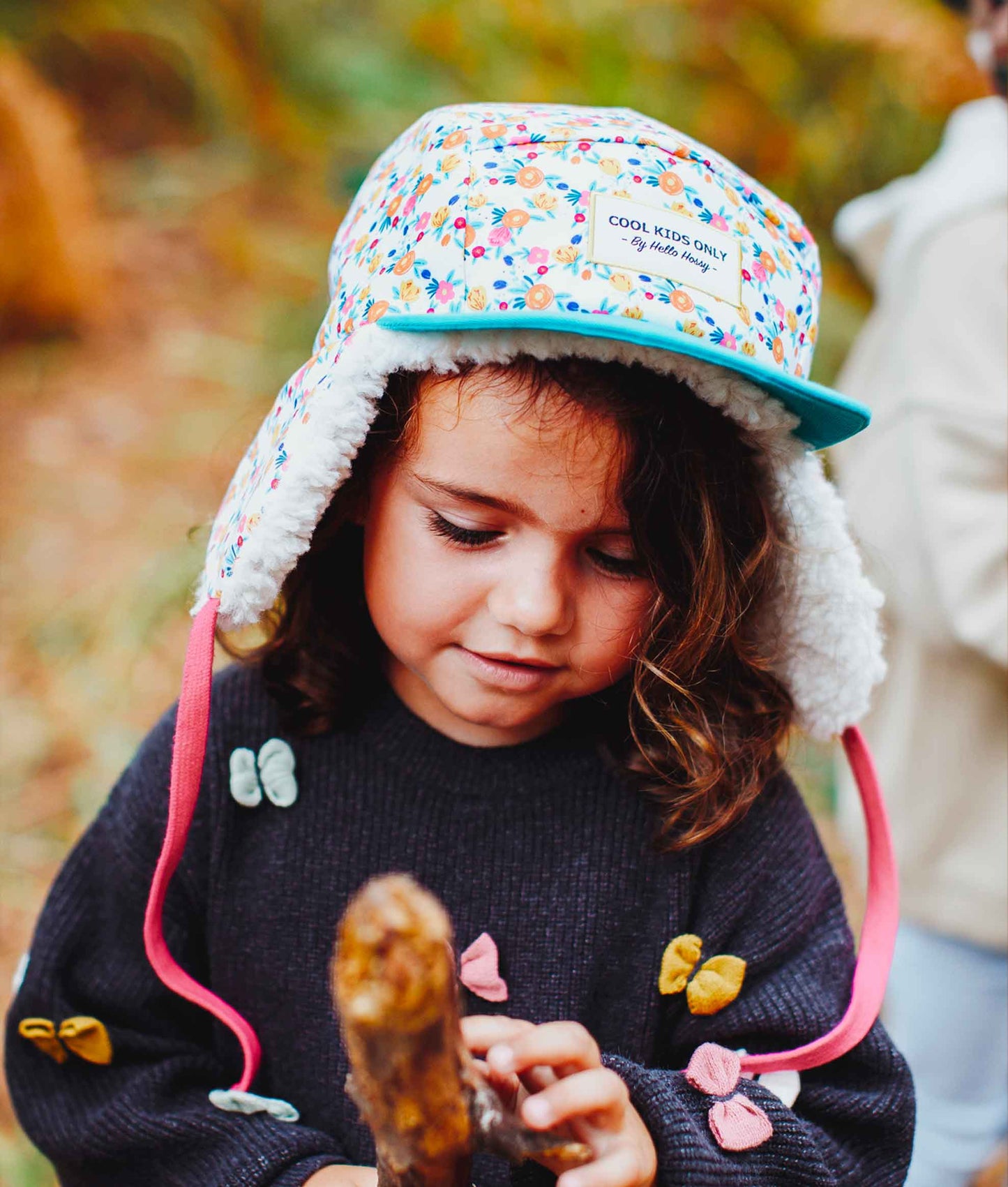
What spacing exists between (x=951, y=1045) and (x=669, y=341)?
170cm

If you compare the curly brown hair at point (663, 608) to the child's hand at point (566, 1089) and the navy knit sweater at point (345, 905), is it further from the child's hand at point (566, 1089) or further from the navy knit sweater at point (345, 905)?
the child's hand at point (566, 1089)

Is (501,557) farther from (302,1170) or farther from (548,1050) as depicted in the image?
(302,1170)

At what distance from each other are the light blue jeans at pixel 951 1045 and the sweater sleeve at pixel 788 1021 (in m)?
0.83

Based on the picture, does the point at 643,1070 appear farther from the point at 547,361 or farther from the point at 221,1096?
the point at 547,361

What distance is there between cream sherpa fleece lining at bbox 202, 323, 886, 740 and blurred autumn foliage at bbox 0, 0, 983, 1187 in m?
1.88

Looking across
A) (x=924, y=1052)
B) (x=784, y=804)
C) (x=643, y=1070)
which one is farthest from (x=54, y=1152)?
(x=924, y=1052)

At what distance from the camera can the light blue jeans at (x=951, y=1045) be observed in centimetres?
216

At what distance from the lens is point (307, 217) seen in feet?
20.1

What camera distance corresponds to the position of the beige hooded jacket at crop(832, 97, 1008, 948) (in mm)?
1932

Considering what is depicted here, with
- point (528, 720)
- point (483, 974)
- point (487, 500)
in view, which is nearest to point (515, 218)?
point (487, 500)

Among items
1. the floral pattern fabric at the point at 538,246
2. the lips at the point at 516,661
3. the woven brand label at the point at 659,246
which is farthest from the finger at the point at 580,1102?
the woven brand label at the point at 659,246

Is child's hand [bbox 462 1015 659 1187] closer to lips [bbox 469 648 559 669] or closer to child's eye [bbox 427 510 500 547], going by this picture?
lips [bbox 469 648 559 669]

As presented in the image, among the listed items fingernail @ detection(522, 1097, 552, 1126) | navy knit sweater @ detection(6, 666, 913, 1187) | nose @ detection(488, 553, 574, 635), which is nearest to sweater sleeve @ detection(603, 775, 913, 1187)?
navy knit sweater @ detection(6, 666, 913, 1187)

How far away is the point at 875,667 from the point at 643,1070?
54 cm
